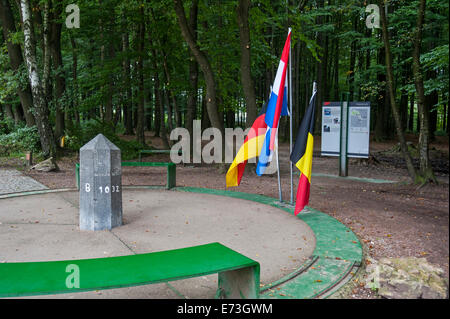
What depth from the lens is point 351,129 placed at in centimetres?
1171

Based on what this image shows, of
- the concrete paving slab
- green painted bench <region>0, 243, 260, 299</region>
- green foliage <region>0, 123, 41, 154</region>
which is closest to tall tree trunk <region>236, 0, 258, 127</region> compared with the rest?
the concrete paving slab

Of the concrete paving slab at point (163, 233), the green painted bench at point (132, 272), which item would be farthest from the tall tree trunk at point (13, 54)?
the green painted bench at point (132, 272)

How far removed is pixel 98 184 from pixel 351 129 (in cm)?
850

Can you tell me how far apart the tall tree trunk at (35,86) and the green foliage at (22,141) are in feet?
3.90

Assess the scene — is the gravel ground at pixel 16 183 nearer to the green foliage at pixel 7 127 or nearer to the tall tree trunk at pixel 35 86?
the tall tree trunk at pixel 35 86

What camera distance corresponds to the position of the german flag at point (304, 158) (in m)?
6.12

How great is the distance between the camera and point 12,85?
1368 centimetres

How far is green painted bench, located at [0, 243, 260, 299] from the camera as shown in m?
2.73

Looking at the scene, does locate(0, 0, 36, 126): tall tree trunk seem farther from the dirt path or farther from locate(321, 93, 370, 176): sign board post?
locate(321, 93, 370, 176): sign board post

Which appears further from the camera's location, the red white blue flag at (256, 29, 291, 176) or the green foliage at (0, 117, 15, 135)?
the green foliage at (0, 117, 15, 135)

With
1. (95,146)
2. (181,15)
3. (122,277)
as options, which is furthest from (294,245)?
(181,15)

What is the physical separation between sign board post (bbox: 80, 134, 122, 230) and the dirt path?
3.60 meters

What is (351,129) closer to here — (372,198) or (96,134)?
(372,198)

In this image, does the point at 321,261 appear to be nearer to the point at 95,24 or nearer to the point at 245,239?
the point at 245,239
